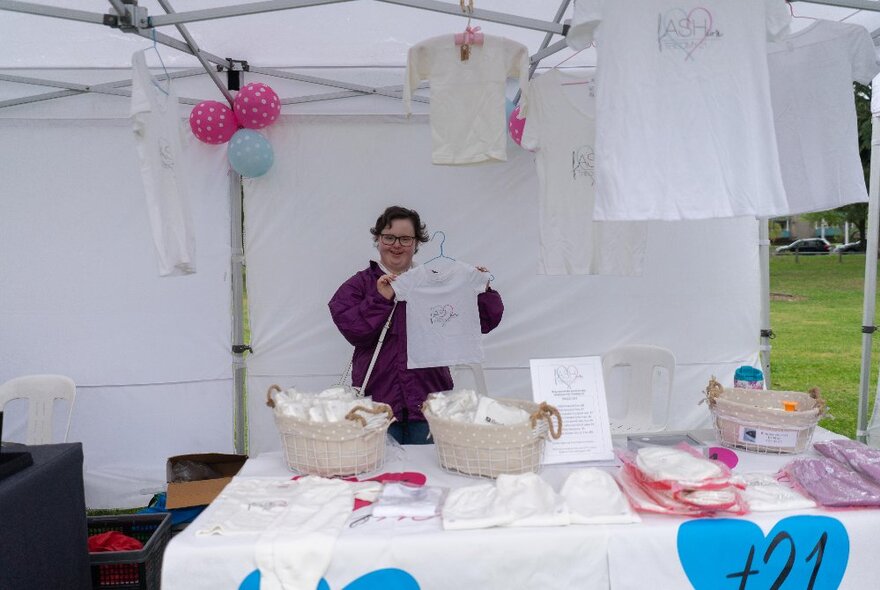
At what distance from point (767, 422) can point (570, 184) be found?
136cm

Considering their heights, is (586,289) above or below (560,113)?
below

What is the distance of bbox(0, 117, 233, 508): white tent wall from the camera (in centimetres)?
371

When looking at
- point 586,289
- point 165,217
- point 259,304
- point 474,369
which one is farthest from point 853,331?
point 165,217

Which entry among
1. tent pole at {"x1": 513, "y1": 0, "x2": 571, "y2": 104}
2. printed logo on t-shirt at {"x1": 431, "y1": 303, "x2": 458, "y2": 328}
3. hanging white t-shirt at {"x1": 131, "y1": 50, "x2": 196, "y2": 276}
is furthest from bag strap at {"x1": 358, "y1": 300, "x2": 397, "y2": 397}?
tent pole at {"x1": 513, "y1": 0, "x2": 571, "y2": 104}

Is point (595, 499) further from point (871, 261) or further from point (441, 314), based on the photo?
point (871, 261)

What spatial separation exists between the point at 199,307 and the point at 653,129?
2.92 metres

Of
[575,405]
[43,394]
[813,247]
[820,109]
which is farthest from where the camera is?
[813,247]

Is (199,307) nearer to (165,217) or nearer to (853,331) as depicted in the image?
(165,217)

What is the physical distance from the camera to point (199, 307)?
3.82 meters

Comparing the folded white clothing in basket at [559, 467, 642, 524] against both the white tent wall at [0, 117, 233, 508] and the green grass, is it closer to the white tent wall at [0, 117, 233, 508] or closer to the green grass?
the green grass

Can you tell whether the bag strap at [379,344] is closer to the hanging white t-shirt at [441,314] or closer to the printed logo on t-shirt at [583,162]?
the hanging white t-shirt at [441,314]

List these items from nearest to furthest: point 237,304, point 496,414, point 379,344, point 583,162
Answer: point 496,414, point 379,344, point 583,162, point 237,304

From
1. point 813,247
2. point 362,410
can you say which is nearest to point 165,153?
point 362,410

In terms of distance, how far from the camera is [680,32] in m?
2.04
